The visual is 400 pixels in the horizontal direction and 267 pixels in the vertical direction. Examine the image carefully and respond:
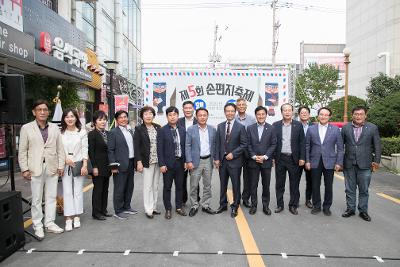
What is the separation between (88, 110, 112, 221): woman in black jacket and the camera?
554 cm

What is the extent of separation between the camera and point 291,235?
15.8 feet

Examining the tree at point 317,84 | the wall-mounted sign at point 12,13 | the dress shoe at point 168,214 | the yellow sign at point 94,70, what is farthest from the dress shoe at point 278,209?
the tree at point 317,84

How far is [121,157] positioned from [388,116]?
41.0 feet

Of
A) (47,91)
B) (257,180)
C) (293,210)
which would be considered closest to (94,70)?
(47,91)

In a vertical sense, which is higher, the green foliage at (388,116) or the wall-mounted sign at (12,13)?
the wall-mounted sign at (12,13)

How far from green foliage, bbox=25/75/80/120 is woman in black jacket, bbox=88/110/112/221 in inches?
263

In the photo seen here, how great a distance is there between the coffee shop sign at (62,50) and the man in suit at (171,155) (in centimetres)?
644

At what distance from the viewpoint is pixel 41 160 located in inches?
185

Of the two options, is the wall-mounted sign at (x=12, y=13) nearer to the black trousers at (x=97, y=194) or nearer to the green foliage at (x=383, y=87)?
the black trousers at (x=97, y=194)

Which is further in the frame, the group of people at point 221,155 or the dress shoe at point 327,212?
the dress shoe at point 327,212

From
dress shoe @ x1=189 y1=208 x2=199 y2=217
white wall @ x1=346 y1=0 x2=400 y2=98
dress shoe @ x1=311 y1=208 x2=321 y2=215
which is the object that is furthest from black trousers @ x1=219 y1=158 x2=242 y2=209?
white wall @ x1=346 y1=0 x2=400 y2=98

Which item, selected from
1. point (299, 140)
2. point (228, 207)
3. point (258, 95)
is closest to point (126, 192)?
point (228, 207)

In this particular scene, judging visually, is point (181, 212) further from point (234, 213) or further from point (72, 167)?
point (72, 167)

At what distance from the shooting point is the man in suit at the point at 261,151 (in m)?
5.87
